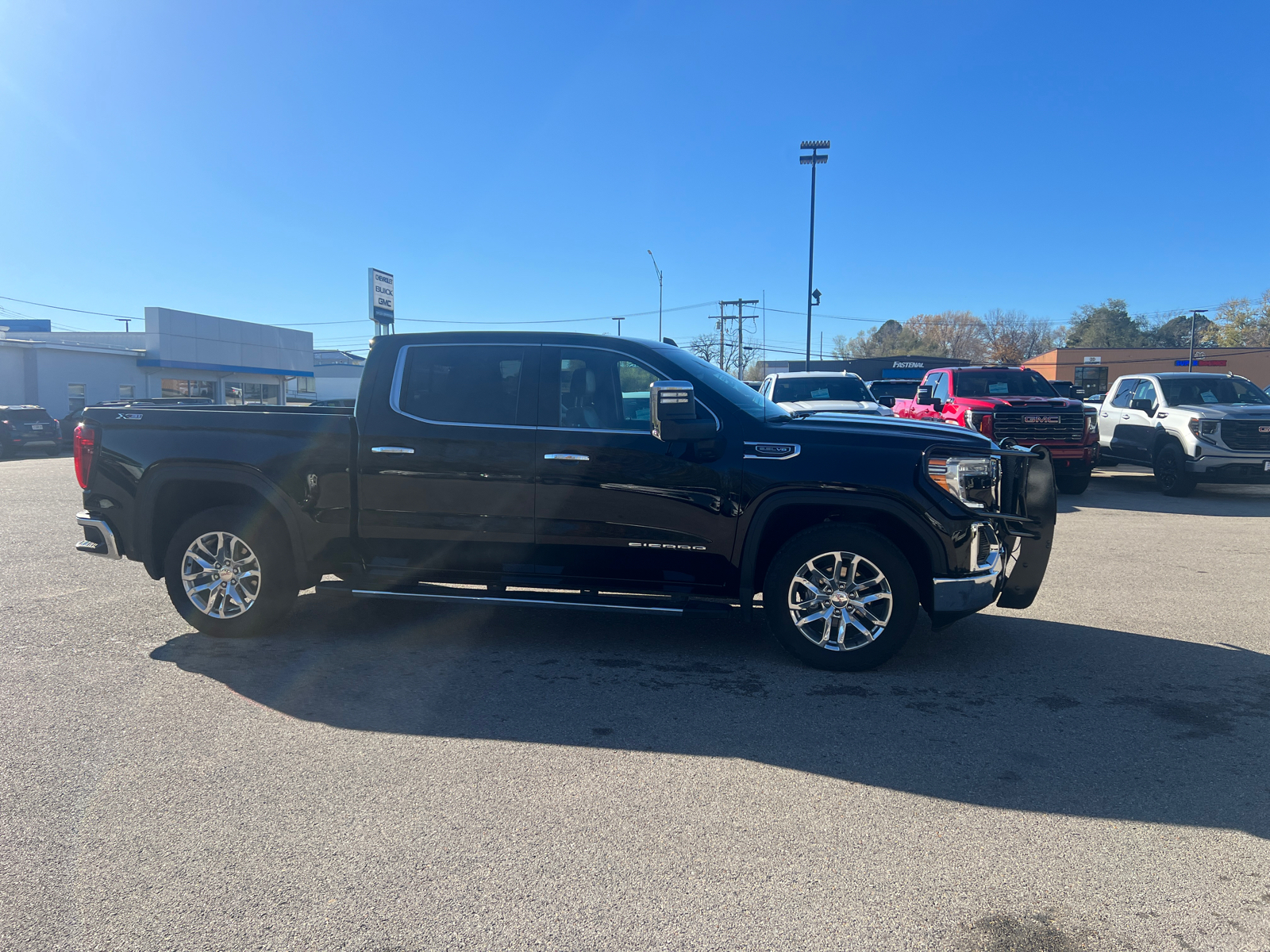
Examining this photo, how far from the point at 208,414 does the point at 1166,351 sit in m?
88.1

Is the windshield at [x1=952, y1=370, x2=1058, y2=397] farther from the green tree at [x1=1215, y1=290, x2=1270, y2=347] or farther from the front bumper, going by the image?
the green tree at [x1=1215, y1=290, x2=1270, y2=347]

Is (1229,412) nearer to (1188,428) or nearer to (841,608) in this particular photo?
(1188,428)

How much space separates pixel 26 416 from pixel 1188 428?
3111 cm

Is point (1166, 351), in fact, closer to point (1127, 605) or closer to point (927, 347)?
point (927, 347)

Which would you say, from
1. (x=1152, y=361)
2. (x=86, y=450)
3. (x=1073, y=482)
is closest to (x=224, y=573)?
(x=86, y=450)

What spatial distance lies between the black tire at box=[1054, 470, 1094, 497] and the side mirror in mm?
10491

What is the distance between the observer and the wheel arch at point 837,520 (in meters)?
5.05

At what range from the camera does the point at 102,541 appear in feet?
19.7

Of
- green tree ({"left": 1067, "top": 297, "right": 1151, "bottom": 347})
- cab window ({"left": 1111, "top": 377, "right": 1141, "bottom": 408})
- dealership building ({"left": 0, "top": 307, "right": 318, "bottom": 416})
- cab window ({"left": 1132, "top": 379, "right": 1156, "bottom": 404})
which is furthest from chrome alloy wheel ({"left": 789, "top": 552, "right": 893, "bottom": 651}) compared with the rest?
green tree ({"left": 1067, "top": 297, "right": 1151, "bottom": 347})

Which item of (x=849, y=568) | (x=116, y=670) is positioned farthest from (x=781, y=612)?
(x=116, y=670)

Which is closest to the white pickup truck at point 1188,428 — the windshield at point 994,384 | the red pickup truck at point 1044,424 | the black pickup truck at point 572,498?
the red pickup truck at point 1044,424

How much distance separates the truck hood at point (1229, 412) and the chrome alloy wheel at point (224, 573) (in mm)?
13300

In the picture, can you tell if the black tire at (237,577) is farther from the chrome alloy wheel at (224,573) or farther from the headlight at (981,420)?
the headlight at (981,420)

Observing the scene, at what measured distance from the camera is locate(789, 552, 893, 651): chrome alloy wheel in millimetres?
5109
